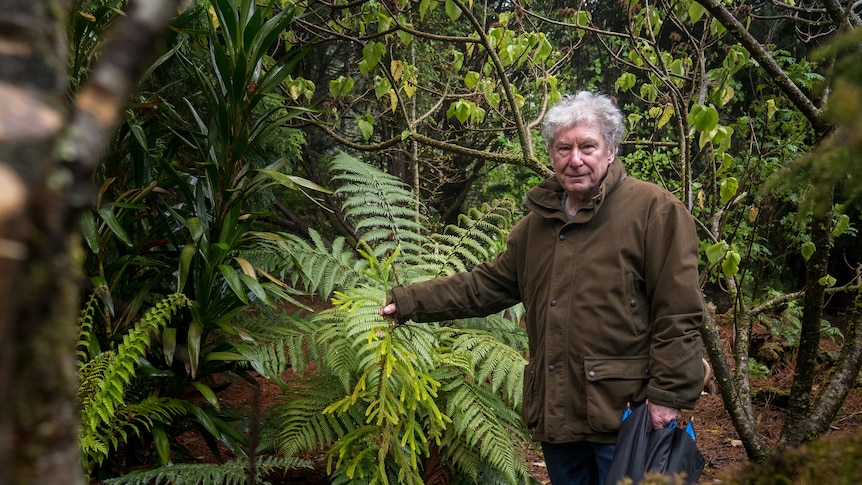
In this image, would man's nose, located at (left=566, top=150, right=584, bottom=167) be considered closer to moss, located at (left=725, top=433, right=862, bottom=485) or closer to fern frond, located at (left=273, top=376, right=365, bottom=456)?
fern frond, located at (left=273, top=376, right=365, bottom=456)

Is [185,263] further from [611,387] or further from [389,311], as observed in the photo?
[611,387]

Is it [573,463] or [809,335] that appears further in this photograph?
[809,335]

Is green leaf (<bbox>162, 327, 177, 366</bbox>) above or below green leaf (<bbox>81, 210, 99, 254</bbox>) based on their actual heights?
below

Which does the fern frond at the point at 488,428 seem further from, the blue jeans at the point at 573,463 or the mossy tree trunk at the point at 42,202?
the mossy tree trunk at the point at 42,202

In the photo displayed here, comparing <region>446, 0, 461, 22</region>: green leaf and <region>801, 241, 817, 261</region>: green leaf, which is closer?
<region>801, 241, 817, 261</region>: green leaf

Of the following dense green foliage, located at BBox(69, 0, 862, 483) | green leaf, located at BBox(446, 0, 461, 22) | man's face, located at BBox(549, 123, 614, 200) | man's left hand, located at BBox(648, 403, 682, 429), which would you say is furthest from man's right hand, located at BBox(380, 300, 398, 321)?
green leaf, located at BBox(446, 0, 461, 22)

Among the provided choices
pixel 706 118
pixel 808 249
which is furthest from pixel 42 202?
pixel 808 249

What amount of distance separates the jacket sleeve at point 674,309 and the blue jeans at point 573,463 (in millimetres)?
414

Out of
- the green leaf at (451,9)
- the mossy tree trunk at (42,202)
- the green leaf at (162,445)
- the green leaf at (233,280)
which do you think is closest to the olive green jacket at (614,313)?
the green leaf at (233,280)

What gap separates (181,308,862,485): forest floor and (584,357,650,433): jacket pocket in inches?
46.6

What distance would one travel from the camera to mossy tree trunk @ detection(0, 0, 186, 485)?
43 centimetres

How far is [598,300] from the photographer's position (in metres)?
2.38

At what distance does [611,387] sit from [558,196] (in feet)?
2.51

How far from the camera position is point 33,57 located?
1.52 feet
